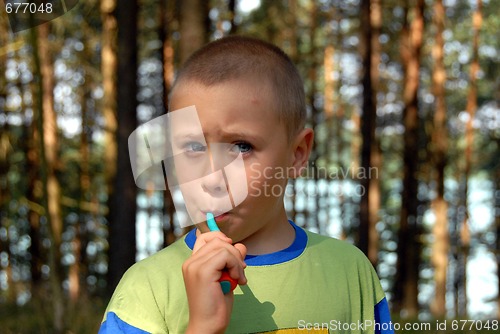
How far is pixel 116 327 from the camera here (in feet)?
5.35

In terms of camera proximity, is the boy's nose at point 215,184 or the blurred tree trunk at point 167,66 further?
the blurred tree trunk at point 167,66

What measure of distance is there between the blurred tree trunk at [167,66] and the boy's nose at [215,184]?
11515 mm

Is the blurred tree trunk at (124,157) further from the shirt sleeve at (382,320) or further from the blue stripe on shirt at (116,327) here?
the blue stripe on shirt at (116,327)

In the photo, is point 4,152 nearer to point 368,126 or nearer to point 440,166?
point 368,126

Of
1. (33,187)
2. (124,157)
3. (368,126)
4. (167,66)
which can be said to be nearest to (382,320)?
(124,157)

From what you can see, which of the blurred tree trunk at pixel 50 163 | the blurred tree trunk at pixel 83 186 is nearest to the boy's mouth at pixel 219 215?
the blurred tree trunk at pixel 50 163

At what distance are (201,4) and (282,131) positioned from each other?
4332 mm

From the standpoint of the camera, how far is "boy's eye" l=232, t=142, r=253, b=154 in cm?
167

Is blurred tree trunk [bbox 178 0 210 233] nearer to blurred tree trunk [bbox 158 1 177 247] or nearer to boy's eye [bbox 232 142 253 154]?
boy's eye [bbox 232 142 253 154]

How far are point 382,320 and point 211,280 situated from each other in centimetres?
61

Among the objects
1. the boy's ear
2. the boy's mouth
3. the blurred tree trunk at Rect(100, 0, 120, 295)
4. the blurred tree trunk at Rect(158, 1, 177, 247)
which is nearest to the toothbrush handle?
the boy's mouth

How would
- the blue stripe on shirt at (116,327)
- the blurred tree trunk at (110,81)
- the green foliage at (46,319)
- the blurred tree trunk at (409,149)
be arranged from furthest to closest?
the blurred tree trunk at (409,149) < the blurred tree trunk at (110,81) < the green foliage at (46,319) < the blue stripe on shirt at (116,327)

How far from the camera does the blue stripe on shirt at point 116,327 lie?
162 cm

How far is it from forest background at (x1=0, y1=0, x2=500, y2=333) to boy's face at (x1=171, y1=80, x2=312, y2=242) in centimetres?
631
